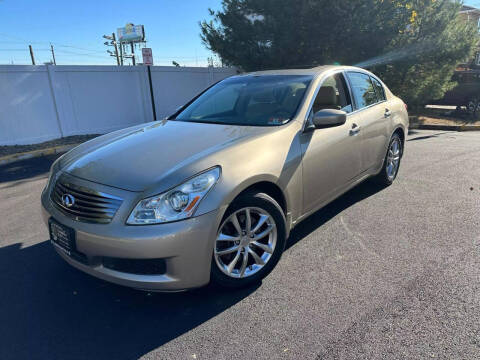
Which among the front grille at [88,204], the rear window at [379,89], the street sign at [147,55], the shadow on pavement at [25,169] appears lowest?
the shadow on pavement at [25,169]

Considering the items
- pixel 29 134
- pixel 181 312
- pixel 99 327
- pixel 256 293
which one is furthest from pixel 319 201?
pixel 29 134

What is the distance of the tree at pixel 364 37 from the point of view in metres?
10.2

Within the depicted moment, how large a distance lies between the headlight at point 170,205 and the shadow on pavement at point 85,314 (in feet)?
2.42

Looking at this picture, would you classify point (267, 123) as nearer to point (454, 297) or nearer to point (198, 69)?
point (454, 297)

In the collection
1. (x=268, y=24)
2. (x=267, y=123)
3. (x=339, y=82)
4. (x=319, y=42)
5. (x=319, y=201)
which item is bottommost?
(x=319, y=201)

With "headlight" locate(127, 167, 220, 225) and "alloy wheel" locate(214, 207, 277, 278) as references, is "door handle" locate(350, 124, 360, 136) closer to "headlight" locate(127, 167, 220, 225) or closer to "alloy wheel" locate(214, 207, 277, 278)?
"alloy wheel" locate(214, 207, 277, 278)

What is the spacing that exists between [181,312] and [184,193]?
2.88ft

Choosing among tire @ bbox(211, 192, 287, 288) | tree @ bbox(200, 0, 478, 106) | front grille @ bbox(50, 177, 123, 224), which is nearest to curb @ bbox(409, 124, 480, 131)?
tree @ bbox(200, 0, 478, 106)

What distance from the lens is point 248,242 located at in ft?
8.64

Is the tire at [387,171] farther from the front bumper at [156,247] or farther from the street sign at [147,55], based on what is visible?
the street sign at [147,55]

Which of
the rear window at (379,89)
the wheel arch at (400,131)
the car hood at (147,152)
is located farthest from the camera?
the wheel arch at (400,131)

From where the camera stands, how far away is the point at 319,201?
331 cm

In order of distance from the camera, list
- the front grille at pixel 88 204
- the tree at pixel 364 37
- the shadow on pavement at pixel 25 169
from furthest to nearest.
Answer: the tree at pixel 364 37, the shadow on pavement at pixel 25 169, the front grille at pixel 88 204

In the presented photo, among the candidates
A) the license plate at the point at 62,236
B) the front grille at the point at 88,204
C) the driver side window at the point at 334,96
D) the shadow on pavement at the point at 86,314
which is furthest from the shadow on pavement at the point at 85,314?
the driver side window at the point at 334,96
